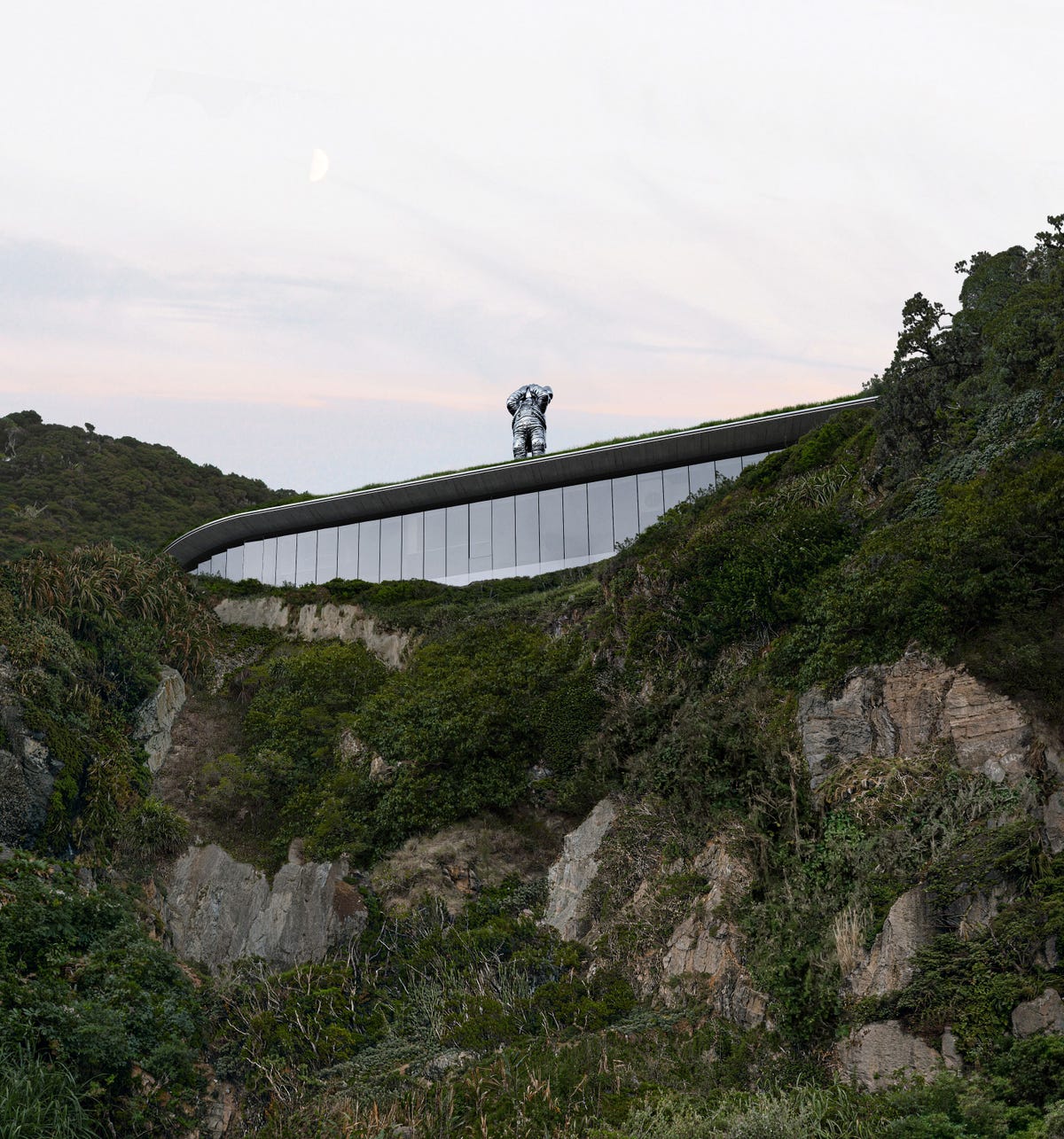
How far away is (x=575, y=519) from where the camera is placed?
33.2 meters

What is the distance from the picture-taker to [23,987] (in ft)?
47.6

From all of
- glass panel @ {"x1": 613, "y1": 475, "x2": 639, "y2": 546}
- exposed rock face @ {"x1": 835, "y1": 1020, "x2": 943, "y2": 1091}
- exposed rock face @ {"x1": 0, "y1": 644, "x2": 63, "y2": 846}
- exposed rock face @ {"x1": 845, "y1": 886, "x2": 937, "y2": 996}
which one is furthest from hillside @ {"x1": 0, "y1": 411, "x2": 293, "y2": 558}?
exposed rock face @ {"x1": 835, "y1": 1020, "x2": 943, "y2": 1091}

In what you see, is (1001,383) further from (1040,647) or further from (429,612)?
(429,612)

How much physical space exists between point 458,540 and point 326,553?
5.03 metres

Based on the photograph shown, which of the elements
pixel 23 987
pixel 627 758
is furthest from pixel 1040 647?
pixel 23 987

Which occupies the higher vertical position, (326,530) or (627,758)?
(326,530)

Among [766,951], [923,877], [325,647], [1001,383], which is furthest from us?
[325,647]

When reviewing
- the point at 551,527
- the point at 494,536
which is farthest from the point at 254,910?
the point at 551,527

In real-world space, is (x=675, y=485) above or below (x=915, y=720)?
above

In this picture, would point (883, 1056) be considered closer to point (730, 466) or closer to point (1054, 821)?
point (1054, 821)

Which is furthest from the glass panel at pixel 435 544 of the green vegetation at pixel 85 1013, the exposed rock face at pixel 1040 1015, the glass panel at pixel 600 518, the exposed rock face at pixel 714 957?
the exposed rock face at pixel 1040 1015

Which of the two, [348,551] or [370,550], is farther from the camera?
[348,551]

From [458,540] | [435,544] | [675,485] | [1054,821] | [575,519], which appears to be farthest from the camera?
[435,544]

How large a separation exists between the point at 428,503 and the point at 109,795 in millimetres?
15740
